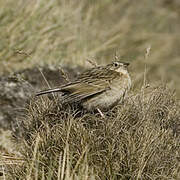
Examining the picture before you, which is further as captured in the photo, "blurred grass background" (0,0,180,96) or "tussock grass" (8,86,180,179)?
"blurred grass background" (0,0,180,96)

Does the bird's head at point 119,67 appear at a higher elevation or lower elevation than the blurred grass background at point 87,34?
lower

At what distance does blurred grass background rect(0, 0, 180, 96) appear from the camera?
894 cm

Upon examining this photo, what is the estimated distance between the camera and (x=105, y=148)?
15.3 feet

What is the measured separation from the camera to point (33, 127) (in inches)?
212

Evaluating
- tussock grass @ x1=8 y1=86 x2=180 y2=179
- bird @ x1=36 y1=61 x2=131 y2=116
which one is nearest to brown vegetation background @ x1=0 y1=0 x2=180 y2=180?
tussock grass @ x1=8 y1=86 x2=180 y2=179

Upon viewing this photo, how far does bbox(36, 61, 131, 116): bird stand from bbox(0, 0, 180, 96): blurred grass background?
0.78 meters

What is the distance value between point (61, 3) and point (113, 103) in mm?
5388

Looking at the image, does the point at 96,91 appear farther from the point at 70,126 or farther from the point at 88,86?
the point at 70,126

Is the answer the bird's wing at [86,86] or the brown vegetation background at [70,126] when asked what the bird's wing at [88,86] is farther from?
the brown vegetation background at [70,126]

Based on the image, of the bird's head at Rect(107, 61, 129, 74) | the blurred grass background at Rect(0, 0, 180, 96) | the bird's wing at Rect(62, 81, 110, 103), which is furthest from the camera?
the blurred grass background at Rect(0, 0, 180, 96)

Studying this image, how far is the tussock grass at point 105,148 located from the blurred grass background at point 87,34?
1.25 meters

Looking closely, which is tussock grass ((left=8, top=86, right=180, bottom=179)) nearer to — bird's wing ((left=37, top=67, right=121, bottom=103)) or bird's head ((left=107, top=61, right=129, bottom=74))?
bird's wing ((left=37, top=67, right=121, bottom=103))

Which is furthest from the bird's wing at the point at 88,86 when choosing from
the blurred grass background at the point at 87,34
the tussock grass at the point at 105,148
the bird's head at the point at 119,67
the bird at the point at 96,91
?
the blurred grass background at the point at 87,34

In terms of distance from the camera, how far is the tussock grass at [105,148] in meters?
4.42
